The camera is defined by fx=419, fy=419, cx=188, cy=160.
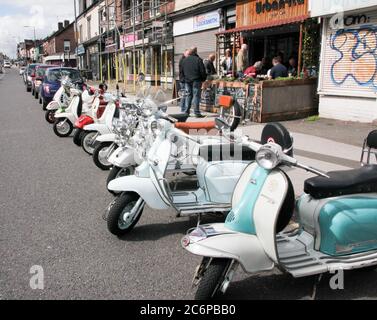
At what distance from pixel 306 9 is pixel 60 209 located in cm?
1055

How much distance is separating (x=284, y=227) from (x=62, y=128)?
8.30 m

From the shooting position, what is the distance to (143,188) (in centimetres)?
426

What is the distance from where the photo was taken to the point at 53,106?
11406mm

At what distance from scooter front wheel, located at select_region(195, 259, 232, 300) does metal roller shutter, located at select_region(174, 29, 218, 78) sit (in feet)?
51.7

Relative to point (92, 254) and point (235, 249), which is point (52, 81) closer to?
point (92, 254)

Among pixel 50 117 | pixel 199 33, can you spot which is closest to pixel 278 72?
pixel 50 117

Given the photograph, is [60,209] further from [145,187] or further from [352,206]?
[352,206]

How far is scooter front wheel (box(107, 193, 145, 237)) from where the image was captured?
13.9 ft

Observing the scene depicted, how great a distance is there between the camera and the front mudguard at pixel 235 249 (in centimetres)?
291
